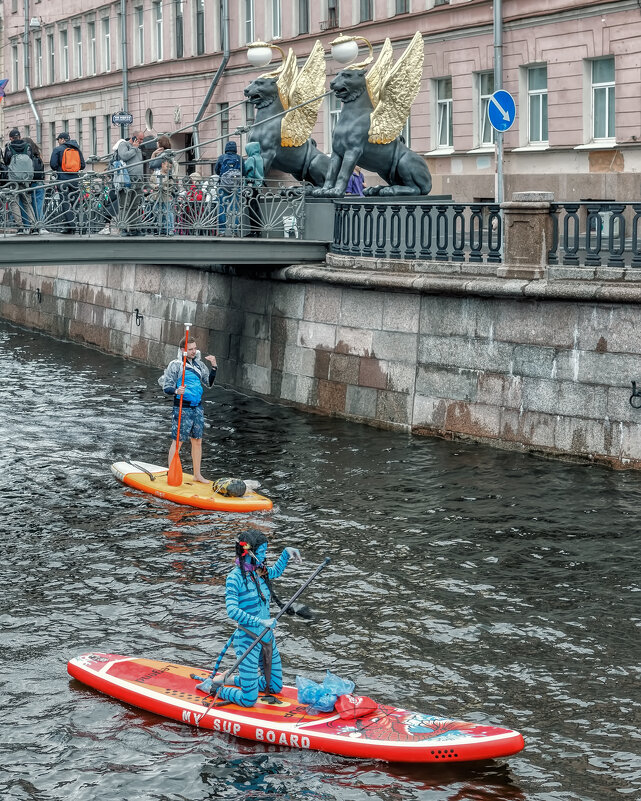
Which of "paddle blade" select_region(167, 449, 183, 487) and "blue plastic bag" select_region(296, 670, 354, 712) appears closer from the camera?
"blue plastic bag" select_region(296, 670, 354, 712)

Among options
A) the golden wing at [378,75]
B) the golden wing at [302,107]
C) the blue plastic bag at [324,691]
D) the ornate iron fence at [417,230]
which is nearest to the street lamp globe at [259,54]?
the golden wing at [302,107]

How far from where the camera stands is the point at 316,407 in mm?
20125

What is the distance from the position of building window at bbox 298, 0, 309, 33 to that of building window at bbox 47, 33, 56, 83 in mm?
21694

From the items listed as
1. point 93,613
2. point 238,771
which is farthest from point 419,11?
point 238,771

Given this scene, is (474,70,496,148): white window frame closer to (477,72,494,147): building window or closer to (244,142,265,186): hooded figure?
(477,72,494,147): building window

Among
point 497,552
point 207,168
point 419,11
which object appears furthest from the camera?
point 207,168

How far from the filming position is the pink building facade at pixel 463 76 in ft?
84.7

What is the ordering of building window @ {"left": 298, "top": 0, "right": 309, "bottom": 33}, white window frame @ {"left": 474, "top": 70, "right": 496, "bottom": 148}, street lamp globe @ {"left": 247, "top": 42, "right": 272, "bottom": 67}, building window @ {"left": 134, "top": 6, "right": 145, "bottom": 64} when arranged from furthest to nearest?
building window @ {"left": 134, "top": 6, "right": 145, "bottom": 64} < building window @ {"left": 298, "top": 0, "right": 309, "bottom": 33} < white window frame @ {"left": 474, "top": 70, "right": 496, "bottom": 148} < street lamp globe @ {"left": 247, "top": 42, "right": 272, "bottom": 67}

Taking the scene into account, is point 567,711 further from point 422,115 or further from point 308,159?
point 422,115

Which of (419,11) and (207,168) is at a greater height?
(419,11)

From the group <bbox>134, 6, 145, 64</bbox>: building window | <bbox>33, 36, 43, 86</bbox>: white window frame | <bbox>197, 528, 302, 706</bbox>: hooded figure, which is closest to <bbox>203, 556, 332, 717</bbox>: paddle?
<bbox>197, 528, 302, 706</bbox>: hooded figure

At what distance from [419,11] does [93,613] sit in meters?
22.0

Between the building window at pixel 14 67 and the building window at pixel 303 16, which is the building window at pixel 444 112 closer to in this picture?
the building window at pixel 303 16

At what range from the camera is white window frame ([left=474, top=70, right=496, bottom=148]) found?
29.4m
